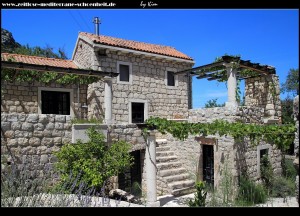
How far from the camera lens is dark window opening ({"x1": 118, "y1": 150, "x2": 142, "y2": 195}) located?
9.64m

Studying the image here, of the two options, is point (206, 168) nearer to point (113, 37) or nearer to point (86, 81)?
point (86, 81)

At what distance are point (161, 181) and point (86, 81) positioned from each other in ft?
16.8

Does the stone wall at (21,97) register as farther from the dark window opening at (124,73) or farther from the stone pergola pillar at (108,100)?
the stone pergola pillar at (108,100)

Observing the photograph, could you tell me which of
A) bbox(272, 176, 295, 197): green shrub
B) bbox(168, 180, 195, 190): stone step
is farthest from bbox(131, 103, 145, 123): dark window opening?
bbox(272, 176, 295, 197): green shrub

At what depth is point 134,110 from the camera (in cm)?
1295

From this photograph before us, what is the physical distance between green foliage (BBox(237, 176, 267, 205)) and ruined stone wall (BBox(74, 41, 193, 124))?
216 inches

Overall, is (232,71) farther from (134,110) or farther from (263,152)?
(134,110)

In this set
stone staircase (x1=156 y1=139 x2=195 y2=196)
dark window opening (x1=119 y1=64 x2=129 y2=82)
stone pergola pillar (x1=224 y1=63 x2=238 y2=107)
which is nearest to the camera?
stone pergola pillar (x1=224 y1=63 x2=238 y2=107)

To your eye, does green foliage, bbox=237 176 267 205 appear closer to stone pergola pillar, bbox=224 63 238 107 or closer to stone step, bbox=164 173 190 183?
stone step, bbox=164 173 190 183

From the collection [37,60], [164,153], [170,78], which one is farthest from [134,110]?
[37,60]

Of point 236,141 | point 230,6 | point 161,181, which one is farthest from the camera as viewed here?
point 161,181

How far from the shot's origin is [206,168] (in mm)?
10023
